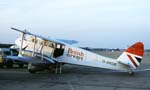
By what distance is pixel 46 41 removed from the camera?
23656 millimetres

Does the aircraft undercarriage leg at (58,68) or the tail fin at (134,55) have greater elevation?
the tail fin at (134,55)

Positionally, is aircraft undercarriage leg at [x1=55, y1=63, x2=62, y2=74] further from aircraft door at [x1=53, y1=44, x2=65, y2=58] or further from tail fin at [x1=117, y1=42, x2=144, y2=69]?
tail fin at [x1=117, y1=42, x2=144, y2=69]

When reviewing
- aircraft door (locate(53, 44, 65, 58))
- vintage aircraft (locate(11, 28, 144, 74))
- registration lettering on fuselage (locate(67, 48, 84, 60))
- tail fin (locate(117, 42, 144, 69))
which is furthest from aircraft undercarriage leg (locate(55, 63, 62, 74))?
tail fin (locate(117, 42, 144, 69))

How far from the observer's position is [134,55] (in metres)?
21.2

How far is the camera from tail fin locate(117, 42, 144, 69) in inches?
829

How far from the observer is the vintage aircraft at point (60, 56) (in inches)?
838

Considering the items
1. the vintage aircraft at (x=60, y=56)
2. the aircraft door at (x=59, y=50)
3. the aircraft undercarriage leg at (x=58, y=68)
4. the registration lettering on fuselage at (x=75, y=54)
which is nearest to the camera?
the vintage aircraft at (x=60, y=56)

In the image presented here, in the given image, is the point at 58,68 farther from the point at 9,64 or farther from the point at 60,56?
the point at 9,64

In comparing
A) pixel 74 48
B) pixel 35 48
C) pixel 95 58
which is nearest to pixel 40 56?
pixel 35 48

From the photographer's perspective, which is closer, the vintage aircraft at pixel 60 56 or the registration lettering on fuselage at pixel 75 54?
the vintage aircraft at pixel 60 56

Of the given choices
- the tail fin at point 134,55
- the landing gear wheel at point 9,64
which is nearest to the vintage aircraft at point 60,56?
the tail fin at point 134,55

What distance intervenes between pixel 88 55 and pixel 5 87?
9.17m

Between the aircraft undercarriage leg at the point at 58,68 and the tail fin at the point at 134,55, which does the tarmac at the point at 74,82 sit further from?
the aircraft undercarriage leg at the point at 58,68

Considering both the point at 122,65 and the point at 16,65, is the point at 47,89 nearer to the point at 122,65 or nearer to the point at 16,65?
the point at 122,65
